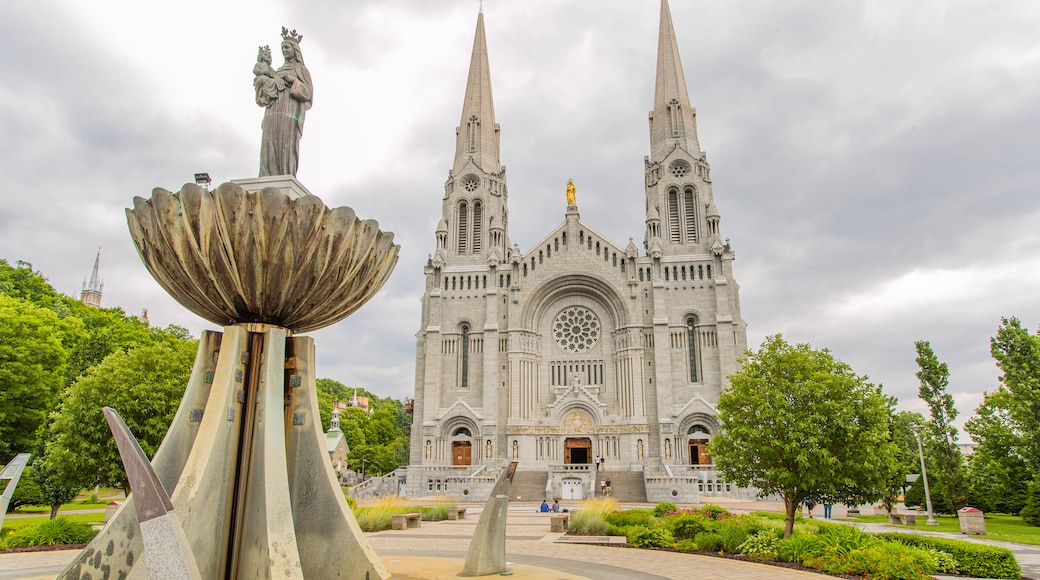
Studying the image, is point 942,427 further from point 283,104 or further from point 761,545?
point 283,104

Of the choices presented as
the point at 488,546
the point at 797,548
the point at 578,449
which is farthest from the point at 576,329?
the point at 488,546

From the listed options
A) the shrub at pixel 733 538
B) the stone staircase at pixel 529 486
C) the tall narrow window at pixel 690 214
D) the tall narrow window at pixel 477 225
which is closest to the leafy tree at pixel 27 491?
the stone staircase at pixel 529 486

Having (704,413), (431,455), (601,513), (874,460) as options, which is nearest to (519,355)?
(431,455)

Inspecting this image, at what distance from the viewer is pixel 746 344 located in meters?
42.6

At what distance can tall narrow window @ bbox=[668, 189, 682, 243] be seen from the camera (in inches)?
1849

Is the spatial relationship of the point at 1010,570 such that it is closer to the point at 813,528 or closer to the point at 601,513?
the point at 813,528

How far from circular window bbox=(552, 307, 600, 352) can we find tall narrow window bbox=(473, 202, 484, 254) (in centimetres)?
865

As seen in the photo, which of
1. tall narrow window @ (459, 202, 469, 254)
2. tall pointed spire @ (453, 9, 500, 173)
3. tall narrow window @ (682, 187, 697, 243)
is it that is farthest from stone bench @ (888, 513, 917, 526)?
tall pointed spire @ (453, 9, 500, 173)

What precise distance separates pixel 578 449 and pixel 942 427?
2273 centimetres

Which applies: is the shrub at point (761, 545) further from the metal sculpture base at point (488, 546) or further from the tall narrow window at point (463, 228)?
the tall narrow window at point (463, 228)

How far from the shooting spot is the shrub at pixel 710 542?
13.5 meters

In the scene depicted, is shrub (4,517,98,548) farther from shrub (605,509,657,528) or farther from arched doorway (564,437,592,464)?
arched doorway (564,437,592,464)

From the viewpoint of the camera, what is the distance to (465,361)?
45.9 meters

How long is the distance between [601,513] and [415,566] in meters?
8.91
